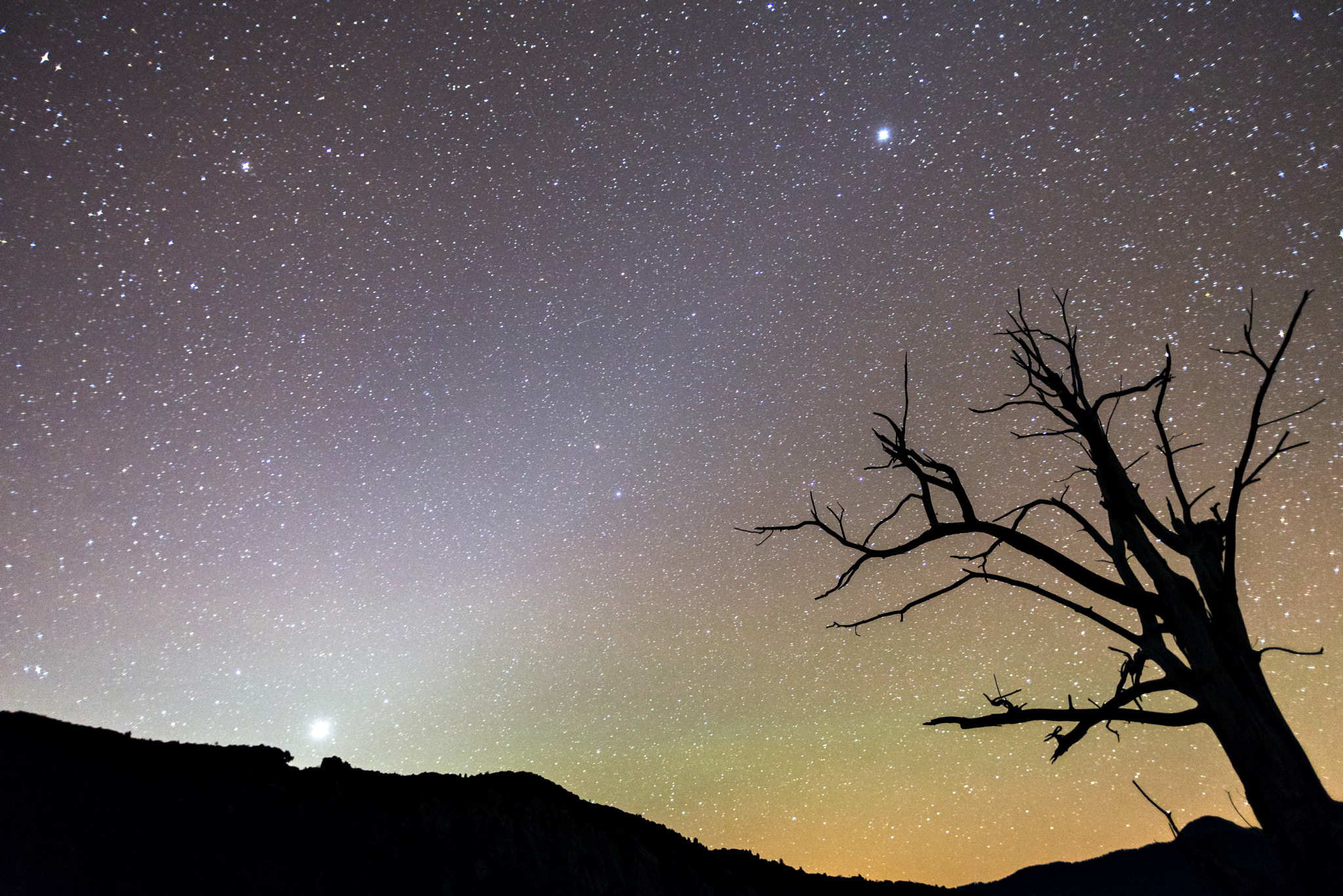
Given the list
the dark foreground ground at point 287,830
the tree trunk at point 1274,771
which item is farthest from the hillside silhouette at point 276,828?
the tree trunk at point 1274,771

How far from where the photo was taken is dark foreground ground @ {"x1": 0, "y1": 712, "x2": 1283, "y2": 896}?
9.59 m

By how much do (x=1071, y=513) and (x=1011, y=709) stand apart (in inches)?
68.7

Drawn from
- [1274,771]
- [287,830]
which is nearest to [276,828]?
[287,830]

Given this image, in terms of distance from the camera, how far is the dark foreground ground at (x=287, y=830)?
9586mm

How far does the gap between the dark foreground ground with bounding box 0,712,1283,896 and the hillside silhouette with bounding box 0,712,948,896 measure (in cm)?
2

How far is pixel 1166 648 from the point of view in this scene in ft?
15.9

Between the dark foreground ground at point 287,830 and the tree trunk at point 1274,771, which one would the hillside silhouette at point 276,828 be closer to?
the dark foreground ground at point 287,830

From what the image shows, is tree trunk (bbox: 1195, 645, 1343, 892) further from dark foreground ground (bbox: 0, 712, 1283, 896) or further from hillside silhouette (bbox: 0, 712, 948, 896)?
hillside silhouette (bbox: 0, 712, 948, 896)

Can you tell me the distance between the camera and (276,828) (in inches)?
443

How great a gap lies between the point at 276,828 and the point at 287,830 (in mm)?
165

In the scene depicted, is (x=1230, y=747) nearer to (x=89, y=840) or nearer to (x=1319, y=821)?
(x=1319, y=821)

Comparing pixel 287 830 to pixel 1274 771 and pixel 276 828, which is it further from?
pixel 1274 771

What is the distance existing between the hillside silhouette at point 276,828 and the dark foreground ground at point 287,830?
0.02 m

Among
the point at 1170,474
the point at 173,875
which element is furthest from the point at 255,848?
the point at 1170,474
